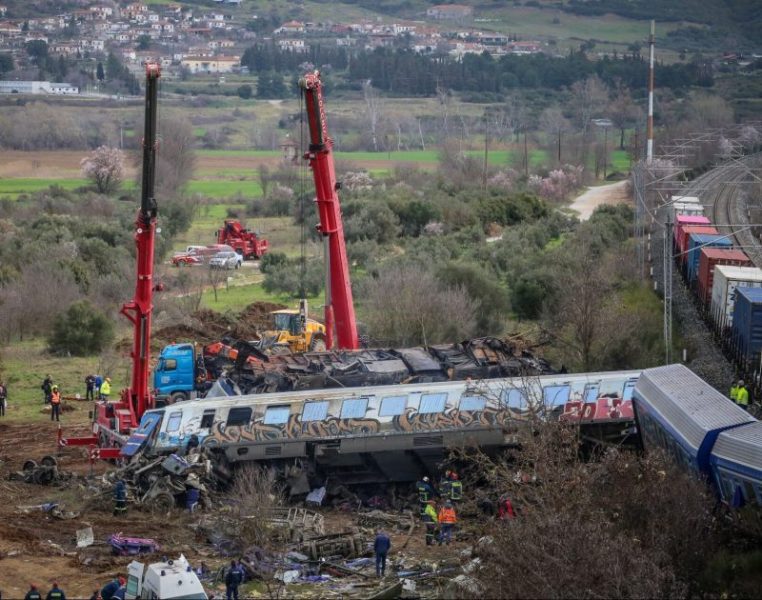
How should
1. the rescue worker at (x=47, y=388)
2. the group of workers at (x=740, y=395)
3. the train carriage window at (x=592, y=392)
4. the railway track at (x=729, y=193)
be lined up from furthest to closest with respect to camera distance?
1. the railway track at (x=729, y=193)
2. the rescue worker at (x=47, y=388)
3. the group of workers at (x=740, y=395)
4. the train carriage window at (x=592, y=392)

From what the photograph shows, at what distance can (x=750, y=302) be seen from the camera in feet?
108

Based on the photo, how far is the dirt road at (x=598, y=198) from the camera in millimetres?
87750

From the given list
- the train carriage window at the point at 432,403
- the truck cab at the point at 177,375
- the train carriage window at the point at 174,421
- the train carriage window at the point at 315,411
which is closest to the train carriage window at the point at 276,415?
A: the train carriage window at the point at 315,411

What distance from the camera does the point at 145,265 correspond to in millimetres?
29812

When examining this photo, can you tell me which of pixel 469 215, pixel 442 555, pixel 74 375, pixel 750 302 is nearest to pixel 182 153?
pixel 469 215

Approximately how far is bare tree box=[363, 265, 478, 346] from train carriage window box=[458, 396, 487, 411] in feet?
44.8

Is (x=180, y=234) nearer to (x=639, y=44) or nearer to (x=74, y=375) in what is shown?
(x=74, y=375)

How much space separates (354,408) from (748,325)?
11688 mm

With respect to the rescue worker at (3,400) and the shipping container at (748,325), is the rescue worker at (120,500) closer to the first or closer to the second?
the rescue worker at (3,400)

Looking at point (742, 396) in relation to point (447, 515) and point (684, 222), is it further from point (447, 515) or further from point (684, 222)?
point (684, 222)

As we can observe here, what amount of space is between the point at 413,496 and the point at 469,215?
2074 inches

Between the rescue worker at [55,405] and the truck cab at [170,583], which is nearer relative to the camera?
the truck cab at [170,583]

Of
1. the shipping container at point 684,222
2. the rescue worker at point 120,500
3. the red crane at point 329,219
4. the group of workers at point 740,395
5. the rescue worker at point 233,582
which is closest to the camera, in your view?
the rescue worker at point 233,582

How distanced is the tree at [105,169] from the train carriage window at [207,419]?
248 ft
